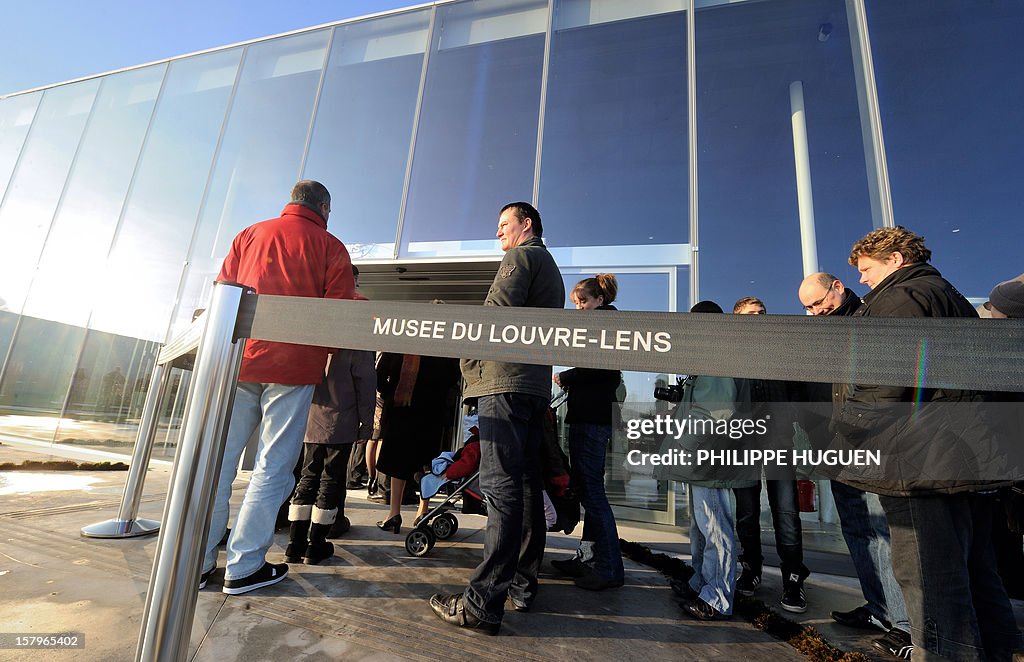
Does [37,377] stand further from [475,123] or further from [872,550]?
[872,550]

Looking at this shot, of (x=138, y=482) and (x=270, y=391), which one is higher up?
(x=270, y=391)

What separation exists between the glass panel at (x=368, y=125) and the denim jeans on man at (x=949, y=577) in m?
5.74

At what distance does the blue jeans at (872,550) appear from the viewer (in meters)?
2.09

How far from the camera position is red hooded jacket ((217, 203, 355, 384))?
2.18m

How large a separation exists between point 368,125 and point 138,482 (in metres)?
5.66

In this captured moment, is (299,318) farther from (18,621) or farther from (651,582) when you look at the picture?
(651,582)

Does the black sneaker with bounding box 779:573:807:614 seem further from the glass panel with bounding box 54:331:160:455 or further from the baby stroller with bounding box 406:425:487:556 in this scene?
the glass panel with bounding box 54:331:160:455

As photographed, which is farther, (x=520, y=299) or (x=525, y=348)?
(x=520, y=299)

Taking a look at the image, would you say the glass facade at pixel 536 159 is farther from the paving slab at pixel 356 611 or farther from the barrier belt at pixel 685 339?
the barrier belt at pixel 685 339

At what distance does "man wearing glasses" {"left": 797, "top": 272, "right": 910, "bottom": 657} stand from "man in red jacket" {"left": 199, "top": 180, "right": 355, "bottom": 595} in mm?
2875

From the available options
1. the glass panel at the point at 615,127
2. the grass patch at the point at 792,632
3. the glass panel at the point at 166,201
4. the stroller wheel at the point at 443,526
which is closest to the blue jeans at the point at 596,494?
the grass patch at the point at 792,632

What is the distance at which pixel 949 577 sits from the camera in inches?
54.4

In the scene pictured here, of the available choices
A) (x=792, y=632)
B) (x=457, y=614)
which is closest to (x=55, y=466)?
(x=457, y=614)

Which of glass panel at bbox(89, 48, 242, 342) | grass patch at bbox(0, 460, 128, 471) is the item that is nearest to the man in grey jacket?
grass patch at bbox(0, 460, 128, 471)
